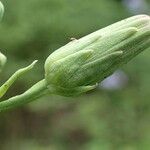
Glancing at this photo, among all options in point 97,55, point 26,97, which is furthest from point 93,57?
point 26,97

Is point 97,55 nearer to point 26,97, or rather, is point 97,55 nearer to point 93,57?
point 93,57

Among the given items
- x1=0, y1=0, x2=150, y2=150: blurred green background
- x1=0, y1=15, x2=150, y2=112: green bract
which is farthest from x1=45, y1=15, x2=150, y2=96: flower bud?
x1=0, y1=0, x2=150, y2=150: blurred green background

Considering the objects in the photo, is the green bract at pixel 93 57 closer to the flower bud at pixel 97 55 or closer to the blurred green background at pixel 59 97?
the flower bud at pixel 97 55

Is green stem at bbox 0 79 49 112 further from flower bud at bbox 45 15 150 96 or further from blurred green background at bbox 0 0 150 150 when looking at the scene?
blurred green background at bbox 0 0 150 150

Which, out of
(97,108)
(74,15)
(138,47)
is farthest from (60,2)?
(138,47)

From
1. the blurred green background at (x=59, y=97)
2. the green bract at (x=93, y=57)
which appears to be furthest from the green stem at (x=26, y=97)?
the blurred green background at (x=59, y=97)
